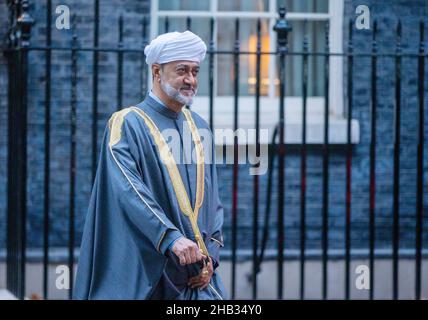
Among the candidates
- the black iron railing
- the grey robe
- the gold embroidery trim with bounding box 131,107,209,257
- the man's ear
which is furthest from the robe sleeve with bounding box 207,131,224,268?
the black iron railing

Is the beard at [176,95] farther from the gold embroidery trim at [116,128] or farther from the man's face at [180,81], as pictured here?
the gold embroidery trim at [116,128]

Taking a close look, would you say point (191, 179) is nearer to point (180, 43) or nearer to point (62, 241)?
point (180, 43)

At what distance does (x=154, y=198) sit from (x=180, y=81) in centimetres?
56

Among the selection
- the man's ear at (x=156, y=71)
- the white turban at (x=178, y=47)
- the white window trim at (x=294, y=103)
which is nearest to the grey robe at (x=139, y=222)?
the man's ear at (x=156, y=71)

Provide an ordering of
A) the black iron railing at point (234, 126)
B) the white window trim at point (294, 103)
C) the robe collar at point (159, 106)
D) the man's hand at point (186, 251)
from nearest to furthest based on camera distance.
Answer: the man's hand at point (186, 251)
the robe collar at point (159, 106)
the black iron railing at point (234, 126)
the white window trim at point (294, 103)

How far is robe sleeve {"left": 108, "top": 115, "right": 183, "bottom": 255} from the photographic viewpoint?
516 centimetres

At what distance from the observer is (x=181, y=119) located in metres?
5.57

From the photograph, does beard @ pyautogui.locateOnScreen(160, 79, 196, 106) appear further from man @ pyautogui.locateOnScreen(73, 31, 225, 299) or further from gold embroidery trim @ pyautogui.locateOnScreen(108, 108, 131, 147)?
gold embroidery trim @ pyautogui.locateOnScreen(108, 108, 131, 147)

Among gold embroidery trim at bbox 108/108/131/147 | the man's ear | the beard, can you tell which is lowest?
gold embroidery trim at bbox 108/108/131/147

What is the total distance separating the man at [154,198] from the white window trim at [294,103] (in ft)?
14.5

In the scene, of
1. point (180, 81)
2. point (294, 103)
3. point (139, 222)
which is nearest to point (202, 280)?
point (139, 222)

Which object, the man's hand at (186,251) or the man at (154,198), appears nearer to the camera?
the man's hand at (186,251)

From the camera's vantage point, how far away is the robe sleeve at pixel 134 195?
516 cm

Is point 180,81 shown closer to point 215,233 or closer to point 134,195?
point 134,195
